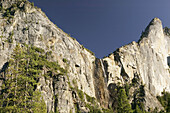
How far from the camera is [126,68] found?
264ft

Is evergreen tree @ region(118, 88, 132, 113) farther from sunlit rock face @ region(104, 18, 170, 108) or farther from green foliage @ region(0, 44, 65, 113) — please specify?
green foliage @ region(0, 44, 65, 113)

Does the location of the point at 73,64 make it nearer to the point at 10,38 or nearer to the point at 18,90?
the point at 10,38

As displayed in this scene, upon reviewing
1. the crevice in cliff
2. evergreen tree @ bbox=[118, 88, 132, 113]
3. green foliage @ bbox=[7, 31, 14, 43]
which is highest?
green foliage @ bbox=[7, 31, 14, 43]

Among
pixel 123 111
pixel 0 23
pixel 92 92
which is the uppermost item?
pixel 0 23

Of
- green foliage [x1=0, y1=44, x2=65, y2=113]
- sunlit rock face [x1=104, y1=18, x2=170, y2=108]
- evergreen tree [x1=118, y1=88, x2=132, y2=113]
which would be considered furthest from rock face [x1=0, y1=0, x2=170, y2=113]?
green foliage [x1=0, y1=44, x2=65, y2=113]

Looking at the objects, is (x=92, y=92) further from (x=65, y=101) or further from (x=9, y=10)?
(x=9, y=10)

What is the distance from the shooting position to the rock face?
49.8 meters

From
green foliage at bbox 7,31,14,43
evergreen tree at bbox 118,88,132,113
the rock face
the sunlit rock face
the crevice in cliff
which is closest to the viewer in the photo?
evergreen tree at bbox 118,88,132,113

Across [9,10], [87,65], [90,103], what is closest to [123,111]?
[90,103]

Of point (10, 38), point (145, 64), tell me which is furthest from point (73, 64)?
point (145, 64)

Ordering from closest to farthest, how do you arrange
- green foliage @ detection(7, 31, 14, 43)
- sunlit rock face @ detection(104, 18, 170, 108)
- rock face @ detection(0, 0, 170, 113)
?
1. rock face @ detection(0, 0, 170, 113)
2. green foliage @ detection(7, 31, 14, 43)
3. sunlit rock face @ detection(104, 18, 170, 108)

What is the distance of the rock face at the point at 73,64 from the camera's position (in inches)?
1962

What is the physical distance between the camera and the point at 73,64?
66688 millimetres

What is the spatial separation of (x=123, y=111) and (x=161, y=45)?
240ft
